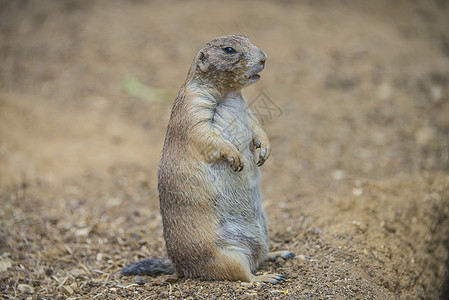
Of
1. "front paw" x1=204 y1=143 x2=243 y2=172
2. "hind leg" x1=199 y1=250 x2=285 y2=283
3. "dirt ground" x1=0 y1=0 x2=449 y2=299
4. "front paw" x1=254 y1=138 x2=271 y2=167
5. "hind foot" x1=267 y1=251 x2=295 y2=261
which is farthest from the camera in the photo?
"dirt ground" x1=0 y1=0 x2=449 y2=299

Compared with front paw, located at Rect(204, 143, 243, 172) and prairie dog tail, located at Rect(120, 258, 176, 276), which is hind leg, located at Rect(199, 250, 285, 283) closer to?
prairie dog tail, located at Rect(120, 258, 176, 276)

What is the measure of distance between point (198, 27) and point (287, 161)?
15.6 ft

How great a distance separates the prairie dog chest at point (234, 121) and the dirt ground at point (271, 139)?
266mm

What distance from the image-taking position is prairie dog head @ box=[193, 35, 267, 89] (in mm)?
3748

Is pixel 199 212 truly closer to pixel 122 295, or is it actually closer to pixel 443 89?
pixel 122 295

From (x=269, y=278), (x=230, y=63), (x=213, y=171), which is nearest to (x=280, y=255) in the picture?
(x=269, y=278)

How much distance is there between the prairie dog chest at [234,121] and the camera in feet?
12.5

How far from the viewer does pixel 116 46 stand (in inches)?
419

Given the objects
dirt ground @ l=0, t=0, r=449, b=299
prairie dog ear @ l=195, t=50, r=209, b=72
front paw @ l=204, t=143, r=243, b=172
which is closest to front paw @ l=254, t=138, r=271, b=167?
front paw @ l=204, t=143, r=243, b=172

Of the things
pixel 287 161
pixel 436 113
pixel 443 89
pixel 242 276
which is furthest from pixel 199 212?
pixel 443 89

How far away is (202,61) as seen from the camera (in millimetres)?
3855

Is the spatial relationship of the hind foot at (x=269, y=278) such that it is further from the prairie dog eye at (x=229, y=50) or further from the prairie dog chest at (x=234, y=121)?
the prairie dog eye at (x=229, y=50)

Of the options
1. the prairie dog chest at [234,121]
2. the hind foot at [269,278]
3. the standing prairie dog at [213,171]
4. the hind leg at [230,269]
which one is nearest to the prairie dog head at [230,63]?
the standing prairie dog at [213,171]

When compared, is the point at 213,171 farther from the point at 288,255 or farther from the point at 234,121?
the point at 288,255
